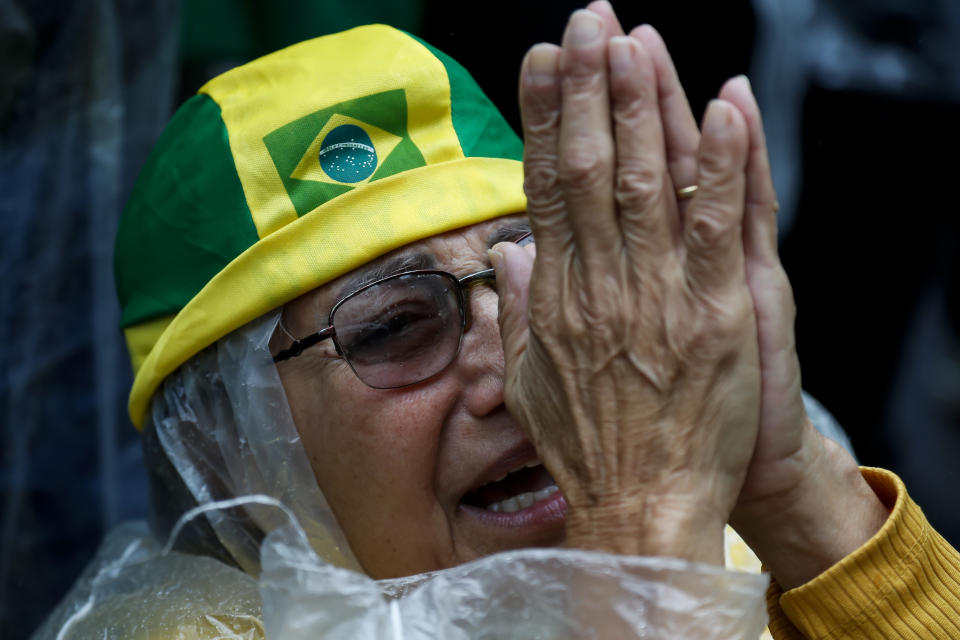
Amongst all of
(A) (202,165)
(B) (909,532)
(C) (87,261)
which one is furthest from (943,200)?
(C) (87,261)

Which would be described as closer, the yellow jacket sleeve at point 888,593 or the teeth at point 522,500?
the yellow jacket sleeve at point 888,593

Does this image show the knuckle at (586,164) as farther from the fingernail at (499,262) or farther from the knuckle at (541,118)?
the fingernail at (499,262)

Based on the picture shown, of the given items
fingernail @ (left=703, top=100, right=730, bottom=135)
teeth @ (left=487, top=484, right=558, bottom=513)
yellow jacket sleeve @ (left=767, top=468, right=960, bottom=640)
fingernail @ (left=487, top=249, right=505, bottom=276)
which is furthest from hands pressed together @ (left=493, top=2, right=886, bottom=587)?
teeth @ (left=487, top=484, right=558, bottom=513)

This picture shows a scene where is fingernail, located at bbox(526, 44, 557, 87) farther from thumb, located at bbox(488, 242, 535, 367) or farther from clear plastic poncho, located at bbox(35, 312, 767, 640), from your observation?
clear plastic poncho, located at bbox(35, 312, 767, 640)

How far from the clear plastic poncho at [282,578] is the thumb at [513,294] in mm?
334

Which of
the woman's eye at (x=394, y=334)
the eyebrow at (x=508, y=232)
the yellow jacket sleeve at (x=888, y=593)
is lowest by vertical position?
the yellow jacket sleeve at (x=888, y=593)

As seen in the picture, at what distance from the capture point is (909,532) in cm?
157

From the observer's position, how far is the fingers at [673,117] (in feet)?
4.28

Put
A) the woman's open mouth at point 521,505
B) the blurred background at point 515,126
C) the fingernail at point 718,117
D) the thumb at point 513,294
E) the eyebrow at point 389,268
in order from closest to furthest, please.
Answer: the fingernail at point 718,117 < the thumb at point 513,294 < the woman's open mouth at point 521,505 < the eyebrow at point 389,268 < the blurred background at point 515,126

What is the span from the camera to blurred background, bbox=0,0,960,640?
8.88ft

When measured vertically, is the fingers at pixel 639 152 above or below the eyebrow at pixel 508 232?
above

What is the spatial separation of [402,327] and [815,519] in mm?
791

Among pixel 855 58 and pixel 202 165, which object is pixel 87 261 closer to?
pixel 202 165

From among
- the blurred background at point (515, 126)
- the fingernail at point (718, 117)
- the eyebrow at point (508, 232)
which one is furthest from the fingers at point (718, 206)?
the blurred background at point (515, 126)
